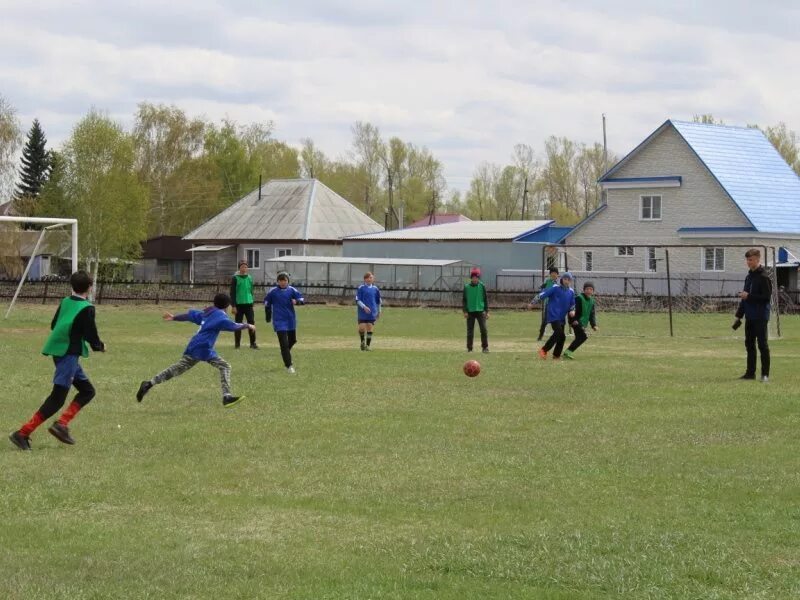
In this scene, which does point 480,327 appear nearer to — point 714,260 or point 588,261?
point 714,260

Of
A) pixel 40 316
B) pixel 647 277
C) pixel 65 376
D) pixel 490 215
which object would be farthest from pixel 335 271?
pixel 490 215

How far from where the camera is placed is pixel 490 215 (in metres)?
139

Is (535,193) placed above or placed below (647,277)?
above

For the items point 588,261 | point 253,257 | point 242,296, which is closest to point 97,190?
point 253,257

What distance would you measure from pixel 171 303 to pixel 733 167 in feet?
93.6

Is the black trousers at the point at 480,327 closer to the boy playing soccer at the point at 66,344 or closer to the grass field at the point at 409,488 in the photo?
the grass field at the point at 409,488

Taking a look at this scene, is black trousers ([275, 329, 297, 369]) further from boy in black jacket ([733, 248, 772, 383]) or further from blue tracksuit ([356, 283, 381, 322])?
boy in black jacket ([733, 248, 772, 383])

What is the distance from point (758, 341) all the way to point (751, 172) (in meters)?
45.9

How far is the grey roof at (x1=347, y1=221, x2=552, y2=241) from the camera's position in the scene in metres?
73.2

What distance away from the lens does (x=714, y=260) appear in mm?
59719

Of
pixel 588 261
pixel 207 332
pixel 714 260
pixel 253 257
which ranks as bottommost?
pixel 207 332

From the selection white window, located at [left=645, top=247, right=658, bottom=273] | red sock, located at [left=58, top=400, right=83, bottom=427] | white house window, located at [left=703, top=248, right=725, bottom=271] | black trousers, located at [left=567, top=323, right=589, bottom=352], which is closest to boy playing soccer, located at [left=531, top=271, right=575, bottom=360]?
black trousers, located at [left=567, top=323, right=589, bottom=352]

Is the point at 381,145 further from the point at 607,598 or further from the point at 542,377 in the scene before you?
the point at 607,598

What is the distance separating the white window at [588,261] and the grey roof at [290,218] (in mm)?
24835
